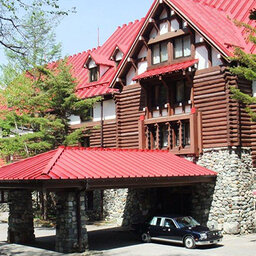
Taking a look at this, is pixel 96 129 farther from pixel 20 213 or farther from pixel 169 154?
pixel 20 213

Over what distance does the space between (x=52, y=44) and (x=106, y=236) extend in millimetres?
15572

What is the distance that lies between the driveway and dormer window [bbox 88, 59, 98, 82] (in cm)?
1437

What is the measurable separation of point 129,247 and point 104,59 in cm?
1834

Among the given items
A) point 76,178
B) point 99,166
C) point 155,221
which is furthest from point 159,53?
point 76,178

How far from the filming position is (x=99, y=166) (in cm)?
2141

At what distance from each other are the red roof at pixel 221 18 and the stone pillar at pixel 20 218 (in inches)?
509

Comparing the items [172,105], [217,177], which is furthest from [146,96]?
[217,177]

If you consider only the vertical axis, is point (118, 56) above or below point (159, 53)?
above

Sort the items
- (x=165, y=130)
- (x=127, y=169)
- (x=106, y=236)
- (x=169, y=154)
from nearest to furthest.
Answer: (x=127, y=169) < (x=106, y=236) < (x=169, y=154) < (x=165, y=130)

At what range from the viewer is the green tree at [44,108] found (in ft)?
101

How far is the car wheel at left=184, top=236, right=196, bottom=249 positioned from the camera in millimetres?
20547

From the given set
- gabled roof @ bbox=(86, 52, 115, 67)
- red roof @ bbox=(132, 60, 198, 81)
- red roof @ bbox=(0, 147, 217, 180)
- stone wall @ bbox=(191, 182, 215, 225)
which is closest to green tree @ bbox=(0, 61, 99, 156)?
gabled roof @ bbox=(86, 52, 115, 67)

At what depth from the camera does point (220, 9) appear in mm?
31125

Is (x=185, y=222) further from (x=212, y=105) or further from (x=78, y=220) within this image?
(x=212, y=105)
